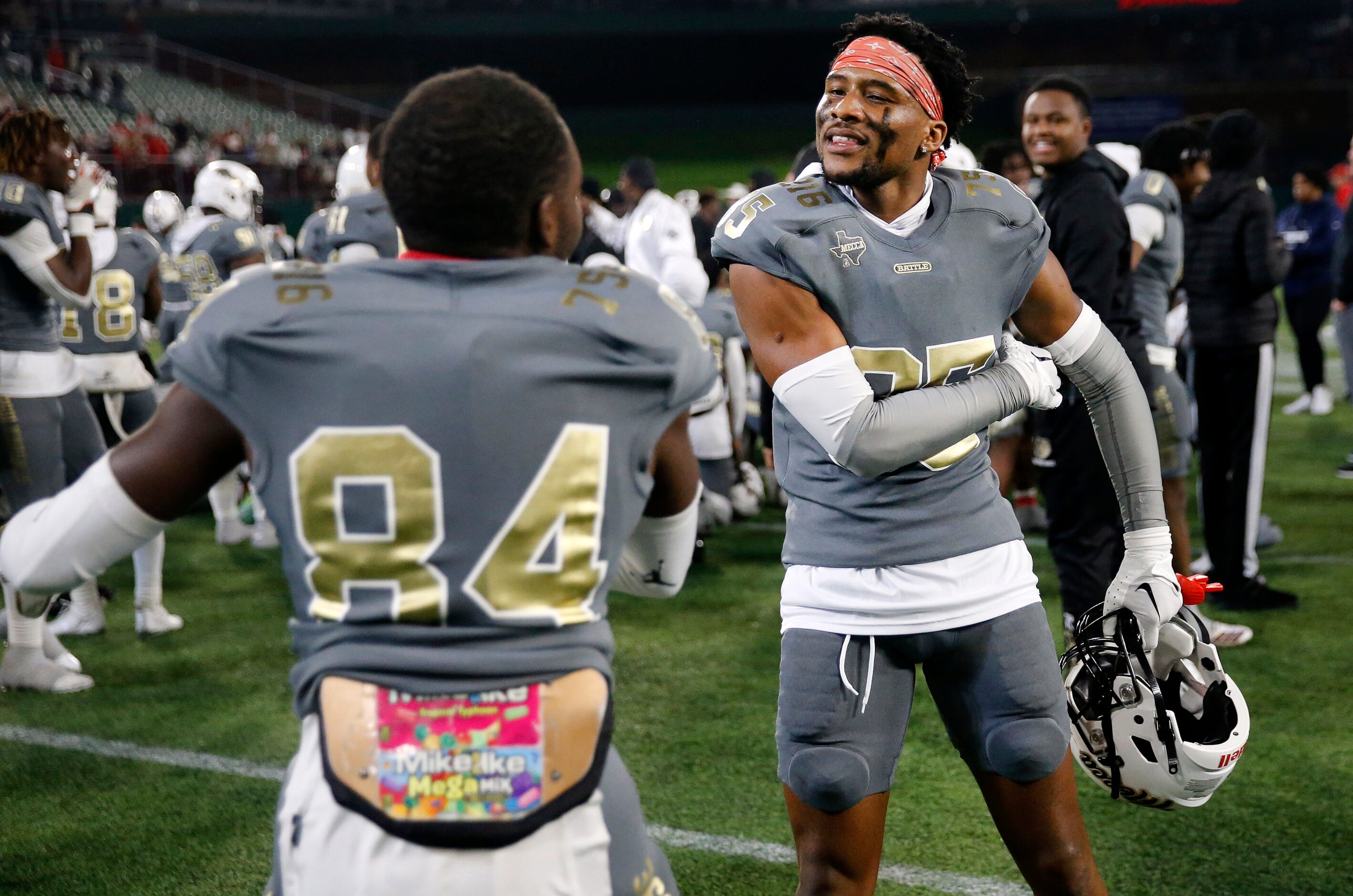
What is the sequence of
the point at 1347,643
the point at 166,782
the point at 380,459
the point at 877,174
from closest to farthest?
1. the point at 380,459
2. the point at 877,174
3. the point at 166,782
4. the point at 1347,643

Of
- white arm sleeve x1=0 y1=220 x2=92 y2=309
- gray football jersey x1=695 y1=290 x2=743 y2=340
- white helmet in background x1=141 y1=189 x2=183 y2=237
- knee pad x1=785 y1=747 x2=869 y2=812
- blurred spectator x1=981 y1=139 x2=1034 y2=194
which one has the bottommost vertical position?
gray football jersey x1=695 y1=290 x2=743 y2=340

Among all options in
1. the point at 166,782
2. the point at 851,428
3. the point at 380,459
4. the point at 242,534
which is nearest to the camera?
the point at 380,459

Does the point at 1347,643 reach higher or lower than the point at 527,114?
lower

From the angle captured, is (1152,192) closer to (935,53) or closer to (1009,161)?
(1009,161)

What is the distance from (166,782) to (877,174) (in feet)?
10.1

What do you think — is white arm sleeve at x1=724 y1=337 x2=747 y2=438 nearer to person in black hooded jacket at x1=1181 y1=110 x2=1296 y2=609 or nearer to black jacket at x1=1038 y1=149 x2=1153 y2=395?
person in black hooded jacket at x1=1181 y1=110 x2=1296 y2=609

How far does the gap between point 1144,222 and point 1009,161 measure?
2776mm

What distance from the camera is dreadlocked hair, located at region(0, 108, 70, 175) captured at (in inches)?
197

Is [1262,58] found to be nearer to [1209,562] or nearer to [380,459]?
[1209,562]

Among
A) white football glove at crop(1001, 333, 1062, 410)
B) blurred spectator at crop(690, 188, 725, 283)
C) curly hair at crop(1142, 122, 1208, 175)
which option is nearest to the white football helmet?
curly hair at crop(1142, 122, 1208, 175)

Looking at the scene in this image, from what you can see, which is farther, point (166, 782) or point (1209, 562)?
point (1209, 562)

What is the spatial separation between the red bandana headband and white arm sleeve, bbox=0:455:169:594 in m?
1.50

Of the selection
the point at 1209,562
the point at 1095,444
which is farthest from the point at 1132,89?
the point at 1095,444

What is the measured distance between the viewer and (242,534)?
8008mm
